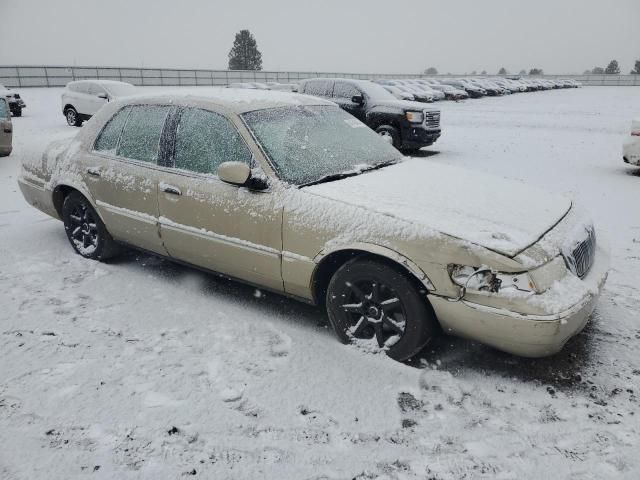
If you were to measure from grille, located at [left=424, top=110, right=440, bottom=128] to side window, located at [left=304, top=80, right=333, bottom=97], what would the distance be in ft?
8.18

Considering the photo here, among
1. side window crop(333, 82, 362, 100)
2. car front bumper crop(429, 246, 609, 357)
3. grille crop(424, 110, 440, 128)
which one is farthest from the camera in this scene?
side window crop(333, 82, 362, 100)

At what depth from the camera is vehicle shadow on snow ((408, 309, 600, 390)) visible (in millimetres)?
3000

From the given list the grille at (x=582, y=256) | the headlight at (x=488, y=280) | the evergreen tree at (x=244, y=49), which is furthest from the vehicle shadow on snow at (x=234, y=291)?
the evergreen tree at (x=244, y=49)

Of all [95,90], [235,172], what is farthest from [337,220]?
[95,90]

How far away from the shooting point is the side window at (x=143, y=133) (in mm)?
4020

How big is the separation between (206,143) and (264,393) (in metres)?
1.91

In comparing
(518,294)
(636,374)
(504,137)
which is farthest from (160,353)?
(504,137)

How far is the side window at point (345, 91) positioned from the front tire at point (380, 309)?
9606 millimetres

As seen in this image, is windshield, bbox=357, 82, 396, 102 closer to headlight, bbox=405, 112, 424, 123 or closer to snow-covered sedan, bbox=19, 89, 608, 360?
headlight, bbox=405, 112, 424, 123

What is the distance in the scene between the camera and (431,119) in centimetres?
1148

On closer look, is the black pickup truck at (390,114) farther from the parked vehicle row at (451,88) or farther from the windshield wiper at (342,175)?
the parked vehicle row at (451,88)

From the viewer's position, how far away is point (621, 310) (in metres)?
3.80

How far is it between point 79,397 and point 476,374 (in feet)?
7.65

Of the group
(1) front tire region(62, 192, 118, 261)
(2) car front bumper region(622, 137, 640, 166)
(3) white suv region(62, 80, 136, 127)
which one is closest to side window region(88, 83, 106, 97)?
(3) white suv region(62, 80, 136, 127)
